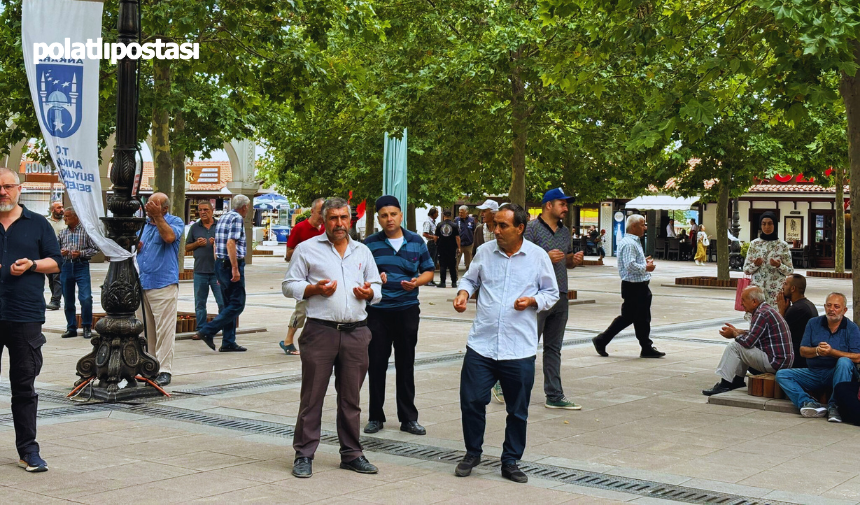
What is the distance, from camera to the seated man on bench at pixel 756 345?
30.0ft

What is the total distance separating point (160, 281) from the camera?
10.1m

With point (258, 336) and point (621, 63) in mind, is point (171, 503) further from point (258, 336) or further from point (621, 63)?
point (621, 63)

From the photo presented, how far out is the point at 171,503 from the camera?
570 centimetres

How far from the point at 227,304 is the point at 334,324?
613 centimetres

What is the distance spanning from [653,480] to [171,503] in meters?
2.80

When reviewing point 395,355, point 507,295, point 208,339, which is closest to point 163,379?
point 208,339

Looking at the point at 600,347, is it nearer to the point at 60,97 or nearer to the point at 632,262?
the point at 632,262

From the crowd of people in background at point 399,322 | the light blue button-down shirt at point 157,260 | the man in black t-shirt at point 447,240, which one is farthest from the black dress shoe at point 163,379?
the man in black t-shirt at point 447,240

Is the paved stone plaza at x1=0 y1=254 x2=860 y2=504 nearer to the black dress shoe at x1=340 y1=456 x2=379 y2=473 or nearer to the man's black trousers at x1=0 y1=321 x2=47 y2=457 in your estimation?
the black dress shoe at x1=340 y1=456 x2=379 y2=473

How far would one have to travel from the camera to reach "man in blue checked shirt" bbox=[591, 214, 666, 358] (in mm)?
12547

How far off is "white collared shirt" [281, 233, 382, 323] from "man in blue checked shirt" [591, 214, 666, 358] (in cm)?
632

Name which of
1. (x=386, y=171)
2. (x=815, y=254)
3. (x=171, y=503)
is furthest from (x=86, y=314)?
(x=815, y=254)

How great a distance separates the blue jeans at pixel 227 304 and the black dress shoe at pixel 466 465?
20.7 ft

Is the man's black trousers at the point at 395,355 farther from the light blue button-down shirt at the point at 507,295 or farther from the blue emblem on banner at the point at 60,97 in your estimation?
the blue emblem on banner at the point at 60,97
